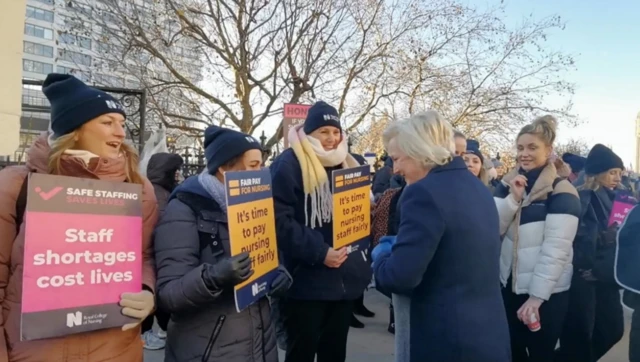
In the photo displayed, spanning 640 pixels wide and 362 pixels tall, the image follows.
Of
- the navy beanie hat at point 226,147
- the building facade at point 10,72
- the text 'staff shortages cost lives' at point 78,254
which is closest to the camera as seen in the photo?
the text 'staff shortages cost lives' at point 78,254

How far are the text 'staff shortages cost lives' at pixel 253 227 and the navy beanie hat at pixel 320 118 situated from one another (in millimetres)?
886

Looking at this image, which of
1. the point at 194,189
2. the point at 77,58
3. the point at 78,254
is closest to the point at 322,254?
the point at 194,189

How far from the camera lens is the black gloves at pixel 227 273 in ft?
6.93

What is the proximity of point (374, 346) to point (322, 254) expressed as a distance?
288 cm

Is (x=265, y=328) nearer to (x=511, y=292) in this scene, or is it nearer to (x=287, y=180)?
(x=287, y=180)

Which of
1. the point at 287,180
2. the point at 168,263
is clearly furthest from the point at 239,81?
the point at 168,263

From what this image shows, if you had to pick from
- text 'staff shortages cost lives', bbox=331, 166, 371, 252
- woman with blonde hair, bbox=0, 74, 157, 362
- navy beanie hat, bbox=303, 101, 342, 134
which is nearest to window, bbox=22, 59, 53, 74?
navy beanie hat, bbox=303, 101, 342, 134

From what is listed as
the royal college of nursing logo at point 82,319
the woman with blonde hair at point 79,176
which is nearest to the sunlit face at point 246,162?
the woman with blonde hair at point 79,176

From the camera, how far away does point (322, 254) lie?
10.2ft

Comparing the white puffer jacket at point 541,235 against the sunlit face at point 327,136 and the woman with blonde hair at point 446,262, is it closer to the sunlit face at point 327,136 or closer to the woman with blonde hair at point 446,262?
the woman with blonde hair at point 446,262

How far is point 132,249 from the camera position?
205 cm

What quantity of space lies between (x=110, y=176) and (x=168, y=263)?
0.44m

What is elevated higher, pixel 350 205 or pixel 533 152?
pixel 533 152

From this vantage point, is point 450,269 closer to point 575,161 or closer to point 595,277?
point 595,277
